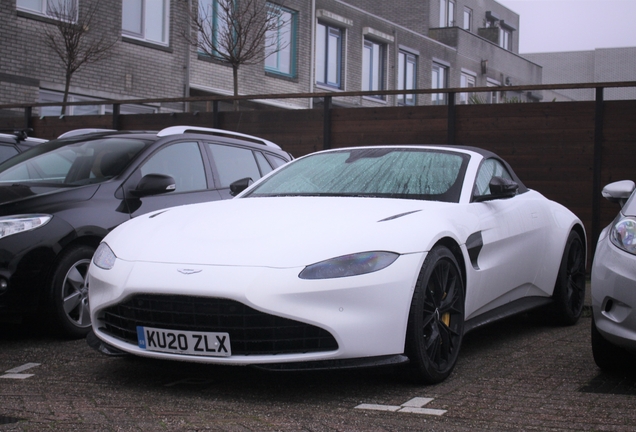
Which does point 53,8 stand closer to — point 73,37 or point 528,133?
point 73,37

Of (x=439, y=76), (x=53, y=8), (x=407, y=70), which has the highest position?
(x=439, y=76)

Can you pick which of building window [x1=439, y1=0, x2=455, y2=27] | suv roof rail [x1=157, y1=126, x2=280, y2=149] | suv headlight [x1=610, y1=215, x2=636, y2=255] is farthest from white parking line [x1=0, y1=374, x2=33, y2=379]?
building window [x1=439, y1=0, x2=455, y2=27]

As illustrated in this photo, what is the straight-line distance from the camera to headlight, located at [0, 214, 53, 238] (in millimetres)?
5500

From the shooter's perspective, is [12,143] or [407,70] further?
[407,70]

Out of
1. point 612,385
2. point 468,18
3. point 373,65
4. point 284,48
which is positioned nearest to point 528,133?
point 612,385

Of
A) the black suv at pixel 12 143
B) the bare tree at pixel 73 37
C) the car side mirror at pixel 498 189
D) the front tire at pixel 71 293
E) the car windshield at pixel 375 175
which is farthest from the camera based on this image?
the bare tree at pixel 73 37

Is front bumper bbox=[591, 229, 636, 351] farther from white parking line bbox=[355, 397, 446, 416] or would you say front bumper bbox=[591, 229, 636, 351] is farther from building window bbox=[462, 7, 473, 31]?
building window bbox=[462, 7, 473, 31]

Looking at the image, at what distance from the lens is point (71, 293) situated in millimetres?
5812

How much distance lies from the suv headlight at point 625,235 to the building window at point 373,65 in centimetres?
2343

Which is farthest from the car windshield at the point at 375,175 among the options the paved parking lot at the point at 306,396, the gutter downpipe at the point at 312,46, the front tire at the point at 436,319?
the gutter downpipe at the point at 312,46

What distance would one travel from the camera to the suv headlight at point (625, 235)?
4.35m

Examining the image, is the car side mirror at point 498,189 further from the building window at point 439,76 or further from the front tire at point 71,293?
the building window at point 439,76

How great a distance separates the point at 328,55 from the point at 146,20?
308 inches

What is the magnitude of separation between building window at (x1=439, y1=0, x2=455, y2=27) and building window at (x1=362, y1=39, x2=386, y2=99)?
9003 mm
